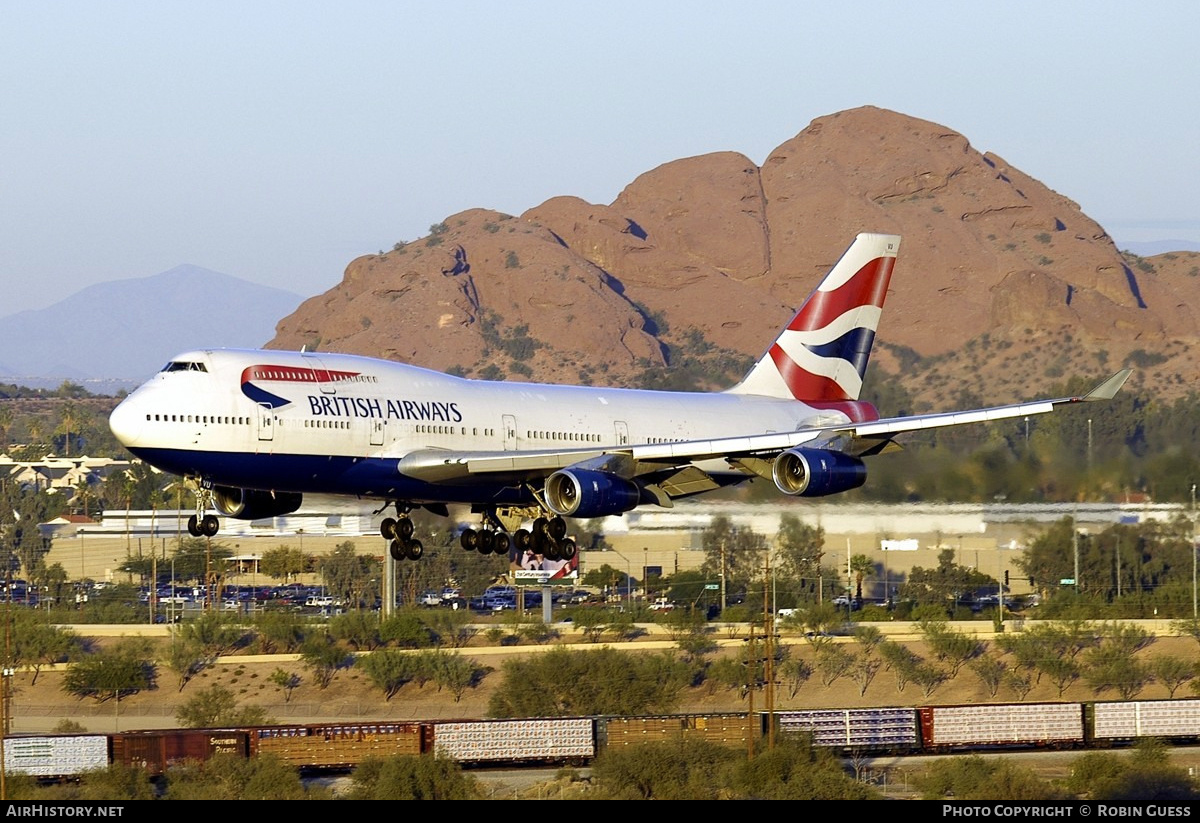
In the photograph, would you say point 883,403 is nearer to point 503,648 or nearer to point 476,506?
point 503,648

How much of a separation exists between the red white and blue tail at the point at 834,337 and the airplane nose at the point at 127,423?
22.2m

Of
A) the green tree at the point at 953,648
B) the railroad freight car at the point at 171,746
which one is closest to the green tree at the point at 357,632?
the railroad freight car at the point at 171,746

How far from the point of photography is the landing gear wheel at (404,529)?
2124 inches

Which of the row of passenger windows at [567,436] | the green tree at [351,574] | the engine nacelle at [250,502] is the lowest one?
the green tree at [351,574]

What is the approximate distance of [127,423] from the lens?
4616 centimetres

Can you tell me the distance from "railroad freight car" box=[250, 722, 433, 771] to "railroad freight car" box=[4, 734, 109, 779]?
6.14m

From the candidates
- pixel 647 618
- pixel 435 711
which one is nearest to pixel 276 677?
pixel 435 711

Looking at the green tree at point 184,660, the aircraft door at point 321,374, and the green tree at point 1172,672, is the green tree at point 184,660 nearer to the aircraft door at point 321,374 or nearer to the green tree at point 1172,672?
the green tree at point 1172,672

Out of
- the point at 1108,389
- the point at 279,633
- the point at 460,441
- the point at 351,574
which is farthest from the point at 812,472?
the point at 351,574

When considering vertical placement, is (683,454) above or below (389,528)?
above

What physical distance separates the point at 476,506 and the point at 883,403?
59.8 metres

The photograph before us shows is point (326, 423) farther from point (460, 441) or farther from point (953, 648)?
point (953, 648)

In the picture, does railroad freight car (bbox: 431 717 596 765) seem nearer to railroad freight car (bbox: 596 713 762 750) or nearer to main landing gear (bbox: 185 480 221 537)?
railroad freight car (bbox: 596 713 762 750)

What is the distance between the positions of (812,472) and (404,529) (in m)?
12.4
